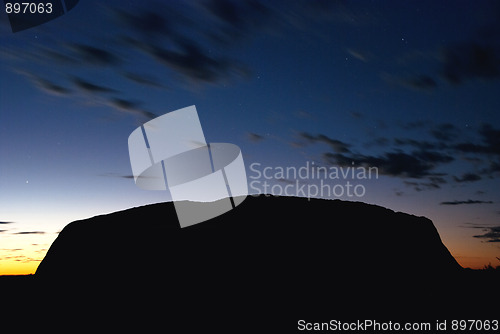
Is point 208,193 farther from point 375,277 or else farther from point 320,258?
point 375,277

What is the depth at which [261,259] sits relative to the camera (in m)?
7.08

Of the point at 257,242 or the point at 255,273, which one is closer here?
the point at 255,273

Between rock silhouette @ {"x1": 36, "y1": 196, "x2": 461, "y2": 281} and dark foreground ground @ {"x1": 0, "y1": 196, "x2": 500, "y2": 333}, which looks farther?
rock silhouette @ {"x1": 36, "y1": 196, "x2": 461, "y2": 281}

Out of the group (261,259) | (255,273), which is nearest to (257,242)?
(261,259)

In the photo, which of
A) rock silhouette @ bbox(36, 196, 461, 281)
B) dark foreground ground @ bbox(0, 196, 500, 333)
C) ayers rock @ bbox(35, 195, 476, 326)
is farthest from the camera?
rock silhouette @ bbox(36, 196, 461, 281)

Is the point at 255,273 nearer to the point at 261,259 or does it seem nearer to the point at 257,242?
the point at 261,259

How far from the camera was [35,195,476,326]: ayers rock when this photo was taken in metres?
6.74

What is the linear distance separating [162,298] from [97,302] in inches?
44.8

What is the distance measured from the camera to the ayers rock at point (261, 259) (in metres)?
6.74

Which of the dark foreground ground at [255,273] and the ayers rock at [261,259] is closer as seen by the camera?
the dark foreground ground at [255,273]

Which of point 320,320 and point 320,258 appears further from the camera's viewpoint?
point 320,258

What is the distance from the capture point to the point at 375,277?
7191mm

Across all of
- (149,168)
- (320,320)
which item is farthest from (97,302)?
(320,320)

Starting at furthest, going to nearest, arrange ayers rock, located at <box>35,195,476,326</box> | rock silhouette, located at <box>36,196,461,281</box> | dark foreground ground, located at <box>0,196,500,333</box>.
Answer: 1. rock silhouette, located at <box>36,196,461,281</box>
2. ayers rock, located at <box>35,195,476,326</box>
3. dark foreground ground, located at <box>0,196,500,333</box>
